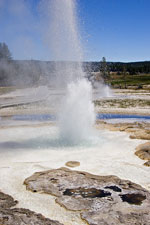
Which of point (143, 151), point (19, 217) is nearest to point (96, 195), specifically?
point (19, 217)

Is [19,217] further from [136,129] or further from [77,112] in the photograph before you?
[136,129]

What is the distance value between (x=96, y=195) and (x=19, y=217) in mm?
2003

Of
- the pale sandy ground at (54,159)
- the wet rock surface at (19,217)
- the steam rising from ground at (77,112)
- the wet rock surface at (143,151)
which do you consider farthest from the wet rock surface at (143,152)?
the wet rock surface at (19,217)

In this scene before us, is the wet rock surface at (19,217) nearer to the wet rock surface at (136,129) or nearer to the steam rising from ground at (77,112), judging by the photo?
the steam rising from ground at (77,112)

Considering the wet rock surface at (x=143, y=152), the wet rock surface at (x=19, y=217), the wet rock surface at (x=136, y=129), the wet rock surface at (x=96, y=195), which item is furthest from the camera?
the wet rock surface at (x=136, y=129)

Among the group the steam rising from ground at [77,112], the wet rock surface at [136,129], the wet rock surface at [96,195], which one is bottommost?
the wet rock surface at [96,195]

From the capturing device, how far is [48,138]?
1243 centimetres

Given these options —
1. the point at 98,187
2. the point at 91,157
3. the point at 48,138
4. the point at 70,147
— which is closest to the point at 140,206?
the point at 98,187

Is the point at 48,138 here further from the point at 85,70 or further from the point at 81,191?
the point at 81,191

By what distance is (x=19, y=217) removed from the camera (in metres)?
5.36

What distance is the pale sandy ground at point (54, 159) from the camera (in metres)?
6.21

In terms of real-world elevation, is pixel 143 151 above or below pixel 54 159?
above

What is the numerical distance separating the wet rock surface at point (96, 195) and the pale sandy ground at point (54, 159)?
271 mm

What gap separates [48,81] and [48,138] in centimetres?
3812
